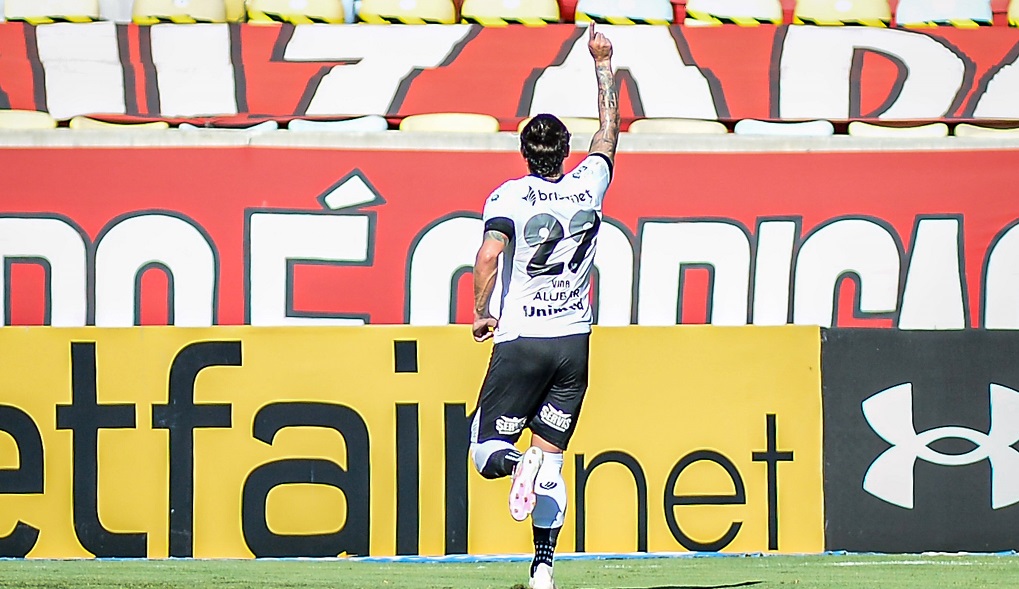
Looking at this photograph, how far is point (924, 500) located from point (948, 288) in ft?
3.92

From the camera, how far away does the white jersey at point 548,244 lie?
5066 millimetres

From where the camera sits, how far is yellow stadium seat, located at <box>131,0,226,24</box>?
33.1ft

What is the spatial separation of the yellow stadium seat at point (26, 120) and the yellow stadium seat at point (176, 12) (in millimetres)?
1304

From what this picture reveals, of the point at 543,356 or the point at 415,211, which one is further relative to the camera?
the point at 415,211

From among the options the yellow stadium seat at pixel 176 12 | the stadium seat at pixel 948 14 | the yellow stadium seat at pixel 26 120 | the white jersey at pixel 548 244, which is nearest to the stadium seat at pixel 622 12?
the stadium seat at pixel 948 14

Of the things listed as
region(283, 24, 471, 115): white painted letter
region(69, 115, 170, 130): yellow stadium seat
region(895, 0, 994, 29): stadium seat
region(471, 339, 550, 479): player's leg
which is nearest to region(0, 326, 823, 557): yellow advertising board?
region(69, 115, 170, 130): yellow stadium seat

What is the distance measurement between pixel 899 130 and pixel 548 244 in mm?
4413

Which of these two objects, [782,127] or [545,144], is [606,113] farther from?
[782,127]

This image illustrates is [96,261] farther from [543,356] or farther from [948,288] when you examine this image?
[948,288]

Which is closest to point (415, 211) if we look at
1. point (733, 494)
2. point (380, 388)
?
point (380, 388)

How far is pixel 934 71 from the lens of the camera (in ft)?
31.6

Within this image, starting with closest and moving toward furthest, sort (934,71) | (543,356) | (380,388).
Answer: (543,356)
(380,388)
(934,71)

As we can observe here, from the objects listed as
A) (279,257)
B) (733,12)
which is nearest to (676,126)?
(733,12)

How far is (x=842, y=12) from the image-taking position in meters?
10.2
